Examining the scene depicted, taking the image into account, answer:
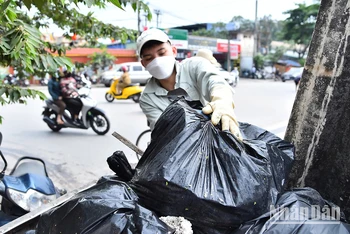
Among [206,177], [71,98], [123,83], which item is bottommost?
[123,83]

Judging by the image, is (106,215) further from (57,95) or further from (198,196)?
(57,95)

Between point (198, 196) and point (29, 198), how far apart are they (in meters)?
1.25

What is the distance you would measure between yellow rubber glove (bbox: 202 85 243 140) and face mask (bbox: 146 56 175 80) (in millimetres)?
446

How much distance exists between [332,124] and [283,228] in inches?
28.2

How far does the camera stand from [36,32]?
1698 millimetres

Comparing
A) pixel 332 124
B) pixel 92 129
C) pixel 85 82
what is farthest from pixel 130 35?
pixel 85 82

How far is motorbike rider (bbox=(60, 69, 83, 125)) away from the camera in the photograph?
6.95 meters

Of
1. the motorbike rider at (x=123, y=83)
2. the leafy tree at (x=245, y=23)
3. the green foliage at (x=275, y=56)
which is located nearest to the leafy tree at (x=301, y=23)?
the green foliage at (x=275, y=56)

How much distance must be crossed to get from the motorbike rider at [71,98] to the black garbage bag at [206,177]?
5.87 meters

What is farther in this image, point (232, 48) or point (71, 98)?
point (232, 48)

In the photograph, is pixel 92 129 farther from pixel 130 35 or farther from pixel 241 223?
pixel 241 223

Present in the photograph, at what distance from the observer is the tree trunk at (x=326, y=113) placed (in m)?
1.61

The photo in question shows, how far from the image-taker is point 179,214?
3.84ft

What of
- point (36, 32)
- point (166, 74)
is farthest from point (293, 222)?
point (36, 32)
